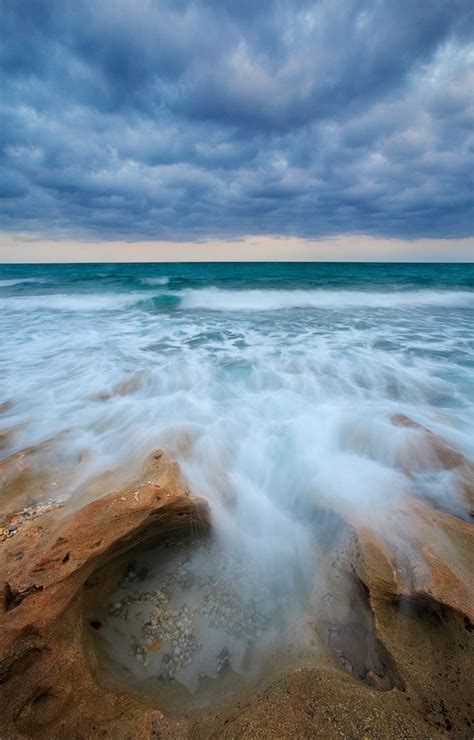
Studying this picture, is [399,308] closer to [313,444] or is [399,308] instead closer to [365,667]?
[313,444]

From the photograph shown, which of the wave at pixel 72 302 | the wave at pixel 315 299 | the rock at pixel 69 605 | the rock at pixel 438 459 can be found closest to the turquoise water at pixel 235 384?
the rock at pixel 438 459

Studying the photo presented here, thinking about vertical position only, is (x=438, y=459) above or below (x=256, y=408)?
above

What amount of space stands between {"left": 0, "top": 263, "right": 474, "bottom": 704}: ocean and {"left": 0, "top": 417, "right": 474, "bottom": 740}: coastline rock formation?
43cm

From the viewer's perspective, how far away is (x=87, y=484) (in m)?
3.24

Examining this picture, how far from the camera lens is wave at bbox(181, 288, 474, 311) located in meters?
19.1

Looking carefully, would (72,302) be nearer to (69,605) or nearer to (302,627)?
(69,605)

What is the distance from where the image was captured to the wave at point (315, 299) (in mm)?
19109

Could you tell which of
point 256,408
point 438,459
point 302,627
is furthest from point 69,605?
point 256,408

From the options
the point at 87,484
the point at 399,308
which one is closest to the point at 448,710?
the point at 87,484

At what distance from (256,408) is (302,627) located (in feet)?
11.8

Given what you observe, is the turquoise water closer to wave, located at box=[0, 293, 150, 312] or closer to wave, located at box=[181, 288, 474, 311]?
wave, located at box=[0, 293, 150, 312]

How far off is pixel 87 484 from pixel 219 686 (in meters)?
2.00

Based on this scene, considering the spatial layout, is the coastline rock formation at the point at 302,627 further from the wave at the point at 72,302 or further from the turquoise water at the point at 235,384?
the wave at the point at 72,302

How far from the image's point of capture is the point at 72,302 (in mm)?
20312
